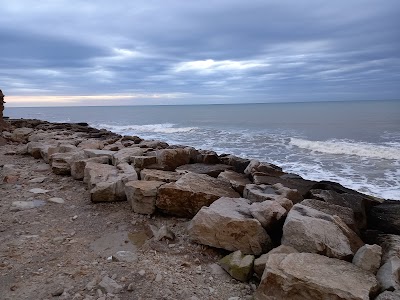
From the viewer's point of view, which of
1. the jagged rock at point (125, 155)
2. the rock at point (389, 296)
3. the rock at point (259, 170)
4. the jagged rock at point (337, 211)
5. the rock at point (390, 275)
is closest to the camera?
the rock at point (389, 296)

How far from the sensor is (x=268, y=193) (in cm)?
524

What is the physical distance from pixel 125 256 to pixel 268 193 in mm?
2391

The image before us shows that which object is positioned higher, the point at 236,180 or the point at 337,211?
the point at 236,180

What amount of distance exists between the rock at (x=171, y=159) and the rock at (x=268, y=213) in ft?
9.61

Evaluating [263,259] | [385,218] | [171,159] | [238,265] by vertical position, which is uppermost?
[171,159]

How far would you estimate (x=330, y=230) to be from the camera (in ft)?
12.2

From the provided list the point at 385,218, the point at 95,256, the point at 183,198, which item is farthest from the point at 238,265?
the point at 385,218

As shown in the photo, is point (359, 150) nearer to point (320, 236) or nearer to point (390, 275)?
point (320, 236)

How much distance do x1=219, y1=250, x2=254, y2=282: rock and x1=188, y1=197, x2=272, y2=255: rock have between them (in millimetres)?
162

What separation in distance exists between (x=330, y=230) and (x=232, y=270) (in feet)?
3.84

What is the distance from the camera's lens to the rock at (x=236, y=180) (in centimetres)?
576

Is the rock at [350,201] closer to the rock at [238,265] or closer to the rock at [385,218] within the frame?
the rock at [385,218]

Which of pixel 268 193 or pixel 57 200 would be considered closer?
pixel 268 193

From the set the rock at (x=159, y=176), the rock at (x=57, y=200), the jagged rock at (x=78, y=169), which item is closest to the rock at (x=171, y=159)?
the rock at (x=159, y=176)
